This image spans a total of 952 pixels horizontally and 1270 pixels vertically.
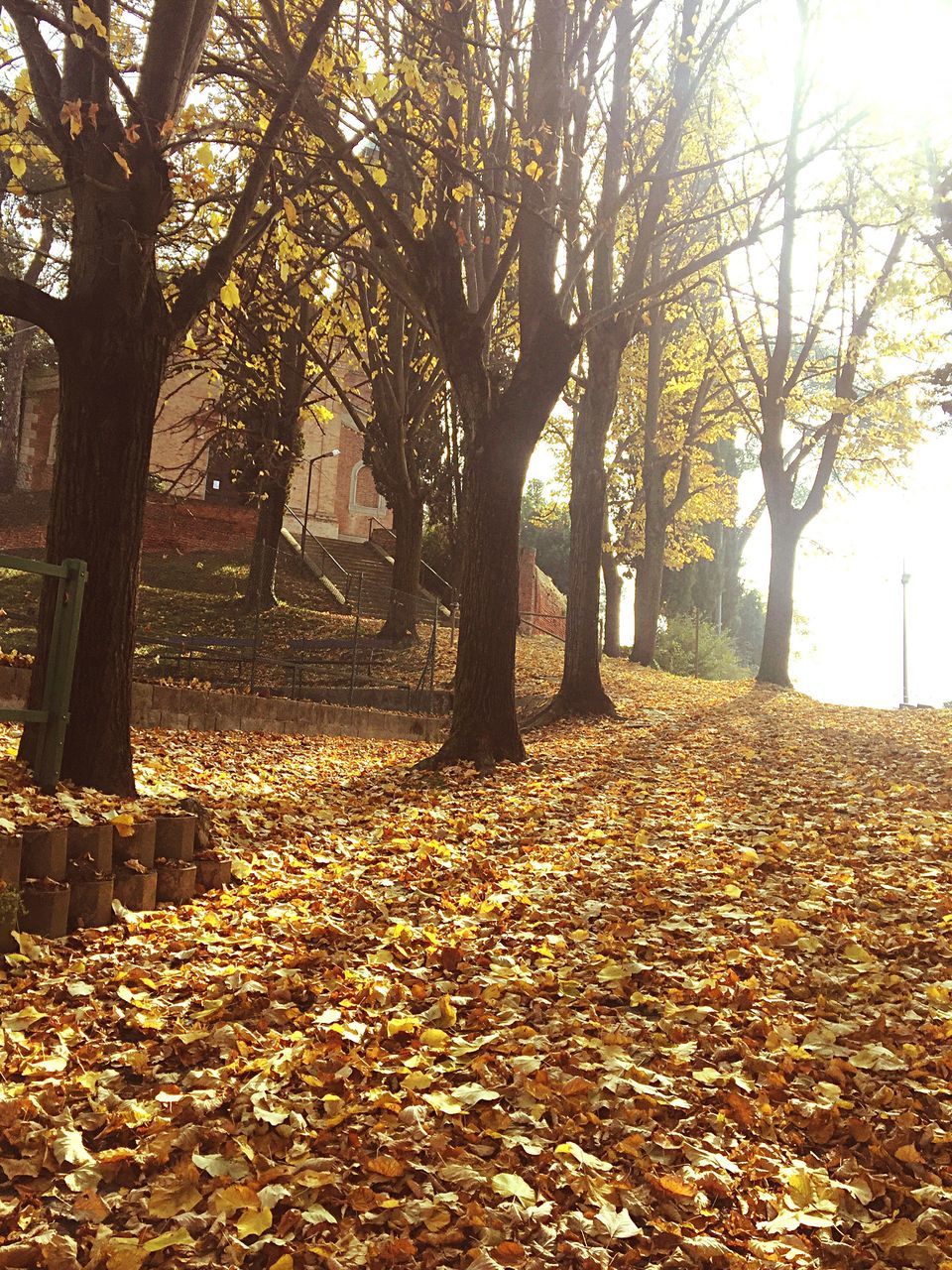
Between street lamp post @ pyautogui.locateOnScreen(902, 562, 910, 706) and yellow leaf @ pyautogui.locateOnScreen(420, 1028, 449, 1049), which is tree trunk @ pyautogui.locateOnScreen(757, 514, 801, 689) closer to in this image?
street lamp post @ pyautogui.locateOnScreen(902, 562, 910, 706)

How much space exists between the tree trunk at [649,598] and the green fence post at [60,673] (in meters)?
18.1

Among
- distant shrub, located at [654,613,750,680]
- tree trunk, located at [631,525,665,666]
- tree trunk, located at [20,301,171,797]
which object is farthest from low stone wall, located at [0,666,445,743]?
distant shrub, located at [654,613,750,680]

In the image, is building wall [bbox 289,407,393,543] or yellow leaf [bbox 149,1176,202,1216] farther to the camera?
building wall [bbox 289,407,393,543]

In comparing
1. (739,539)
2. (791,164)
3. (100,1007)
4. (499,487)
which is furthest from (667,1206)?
(739,539)

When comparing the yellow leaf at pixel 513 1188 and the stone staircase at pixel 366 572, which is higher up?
the stone staircase at pixel 366 572

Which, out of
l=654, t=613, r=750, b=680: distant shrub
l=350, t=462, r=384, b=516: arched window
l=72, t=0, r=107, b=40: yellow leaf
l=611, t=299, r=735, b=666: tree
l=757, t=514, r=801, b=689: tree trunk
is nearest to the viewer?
l=72, t=0, r=107, b=40: yellow leaf

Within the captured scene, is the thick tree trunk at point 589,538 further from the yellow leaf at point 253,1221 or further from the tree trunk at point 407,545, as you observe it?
the yellow leaf at point 253,1221

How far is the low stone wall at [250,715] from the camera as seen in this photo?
1063 centimetres

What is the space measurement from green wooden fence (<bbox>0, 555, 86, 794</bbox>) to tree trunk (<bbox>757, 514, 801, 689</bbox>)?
15.6m

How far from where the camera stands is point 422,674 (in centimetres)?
1616

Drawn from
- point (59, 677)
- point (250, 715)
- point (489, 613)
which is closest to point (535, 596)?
point (250, 715)

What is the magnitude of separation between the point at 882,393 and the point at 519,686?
30.1 ft

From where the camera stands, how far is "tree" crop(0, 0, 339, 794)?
226 inches

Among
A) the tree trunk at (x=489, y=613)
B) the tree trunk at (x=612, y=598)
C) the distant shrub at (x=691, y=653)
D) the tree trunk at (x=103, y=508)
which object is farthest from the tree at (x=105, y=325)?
the distant shrub at (x=691, y=653)
